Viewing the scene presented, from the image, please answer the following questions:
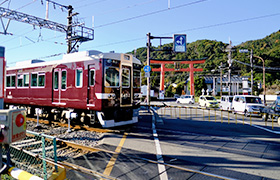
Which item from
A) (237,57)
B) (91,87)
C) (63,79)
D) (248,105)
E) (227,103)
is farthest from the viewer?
(237,57)

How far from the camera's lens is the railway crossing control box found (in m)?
2.98

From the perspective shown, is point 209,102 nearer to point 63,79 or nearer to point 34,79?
point 63,79

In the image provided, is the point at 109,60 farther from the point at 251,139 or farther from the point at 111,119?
the point at 251,139

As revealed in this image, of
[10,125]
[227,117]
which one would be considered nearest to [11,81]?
[10,125]

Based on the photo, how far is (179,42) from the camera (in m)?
16.1

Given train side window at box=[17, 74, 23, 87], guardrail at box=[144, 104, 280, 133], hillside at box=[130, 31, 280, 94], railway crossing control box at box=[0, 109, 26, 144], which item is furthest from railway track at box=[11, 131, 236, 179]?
hillside at box=[130, 31, 280, 94]

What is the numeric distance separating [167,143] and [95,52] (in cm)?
518

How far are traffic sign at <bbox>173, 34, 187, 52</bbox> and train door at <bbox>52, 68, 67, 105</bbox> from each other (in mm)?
9111

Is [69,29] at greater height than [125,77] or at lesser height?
greater

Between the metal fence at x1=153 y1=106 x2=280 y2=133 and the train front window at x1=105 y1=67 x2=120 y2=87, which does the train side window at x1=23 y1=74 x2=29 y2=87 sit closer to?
the train front window at x1=105 y1=67 x2=120 y2=87

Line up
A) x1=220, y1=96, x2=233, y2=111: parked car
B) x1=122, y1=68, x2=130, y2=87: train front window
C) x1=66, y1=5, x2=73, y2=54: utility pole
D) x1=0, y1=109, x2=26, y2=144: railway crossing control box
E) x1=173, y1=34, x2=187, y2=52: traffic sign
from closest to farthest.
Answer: x1=0, y1=109, x2=26, y2=144: railway crossing control box, x1=122, y1=68, x2=130, y2=87: train front window, x1=173, y1=34, x2=187, y2=52: traffic sign, x1=66, y1=5, x2=73, y2=54: utility pole, x1=220, y1=96, x2=233, y2=111: parked car

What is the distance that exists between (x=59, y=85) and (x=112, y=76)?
3190 mm

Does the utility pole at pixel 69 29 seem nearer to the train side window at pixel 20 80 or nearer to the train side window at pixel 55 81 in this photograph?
the train side window at pixel 20 80

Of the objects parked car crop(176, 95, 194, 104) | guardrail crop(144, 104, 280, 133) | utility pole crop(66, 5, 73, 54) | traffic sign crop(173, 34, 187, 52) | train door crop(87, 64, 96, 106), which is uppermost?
utility pole crop(66, 5, 73, 54)
